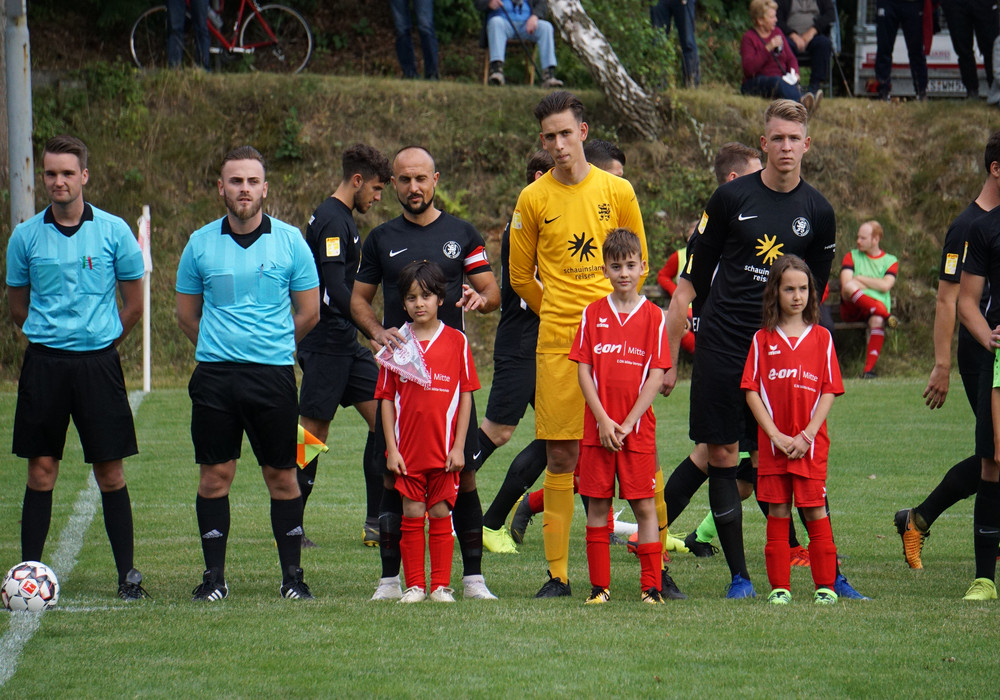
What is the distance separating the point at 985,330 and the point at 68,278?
4536 millimetres

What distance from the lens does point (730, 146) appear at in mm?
7375

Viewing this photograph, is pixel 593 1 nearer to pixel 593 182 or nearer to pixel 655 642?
pixel 593 182

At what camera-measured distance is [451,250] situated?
20.7ft

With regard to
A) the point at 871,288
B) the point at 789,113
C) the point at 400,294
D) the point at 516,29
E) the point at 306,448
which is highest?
the point at 516,29

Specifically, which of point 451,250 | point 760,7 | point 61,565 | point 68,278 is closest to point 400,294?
point 451,250

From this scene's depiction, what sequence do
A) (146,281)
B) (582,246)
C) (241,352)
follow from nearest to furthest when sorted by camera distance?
(241,352) → (582,246) → (146,281)

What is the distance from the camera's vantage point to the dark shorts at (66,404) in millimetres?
5938

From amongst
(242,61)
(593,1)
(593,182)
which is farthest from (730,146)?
(242,61)

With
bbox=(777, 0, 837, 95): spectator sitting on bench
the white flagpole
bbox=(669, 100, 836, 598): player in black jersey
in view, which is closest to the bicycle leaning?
the white flagpole

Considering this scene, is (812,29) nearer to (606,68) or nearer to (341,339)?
(606,68)

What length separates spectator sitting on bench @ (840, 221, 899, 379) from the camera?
15.7 metres

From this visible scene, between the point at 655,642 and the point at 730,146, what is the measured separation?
3.65 m

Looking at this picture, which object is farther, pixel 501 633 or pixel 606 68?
pixel 606 68

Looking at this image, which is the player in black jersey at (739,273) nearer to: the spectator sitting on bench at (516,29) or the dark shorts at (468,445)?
the dark shorts at (468,445)
